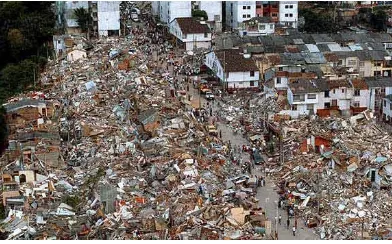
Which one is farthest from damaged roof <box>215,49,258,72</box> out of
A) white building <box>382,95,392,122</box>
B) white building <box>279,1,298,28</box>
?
white building <box>279,1,298,28</box>

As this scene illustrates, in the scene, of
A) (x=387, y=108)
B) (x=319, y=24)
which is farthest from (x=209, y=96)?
(x=319, y=24)

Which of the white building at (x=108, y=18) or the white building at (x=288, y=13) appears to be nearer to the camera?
the white building at (x=108, y=18)

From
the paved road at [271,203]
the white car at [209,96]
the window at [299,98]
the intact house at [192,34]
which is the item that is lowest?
the paved road at [271,203]

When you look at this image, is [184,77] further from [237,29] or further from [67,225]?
[67,225]

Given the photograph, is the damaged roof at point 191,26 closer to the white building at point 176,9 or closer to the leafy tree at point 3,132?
the white building at point 176,9

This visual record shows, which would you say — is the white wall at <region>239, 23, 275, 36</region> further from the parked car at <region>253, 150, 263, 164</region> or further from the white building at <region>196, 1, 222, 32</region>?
the parked car at <region>253, 150, 263, 164</region>

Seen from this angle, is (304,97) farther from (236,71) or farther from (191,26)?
(191,26)

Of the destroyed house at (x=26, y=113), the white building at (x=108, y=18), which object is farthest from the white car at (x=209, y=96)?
the white building at (x=108, y=18)
